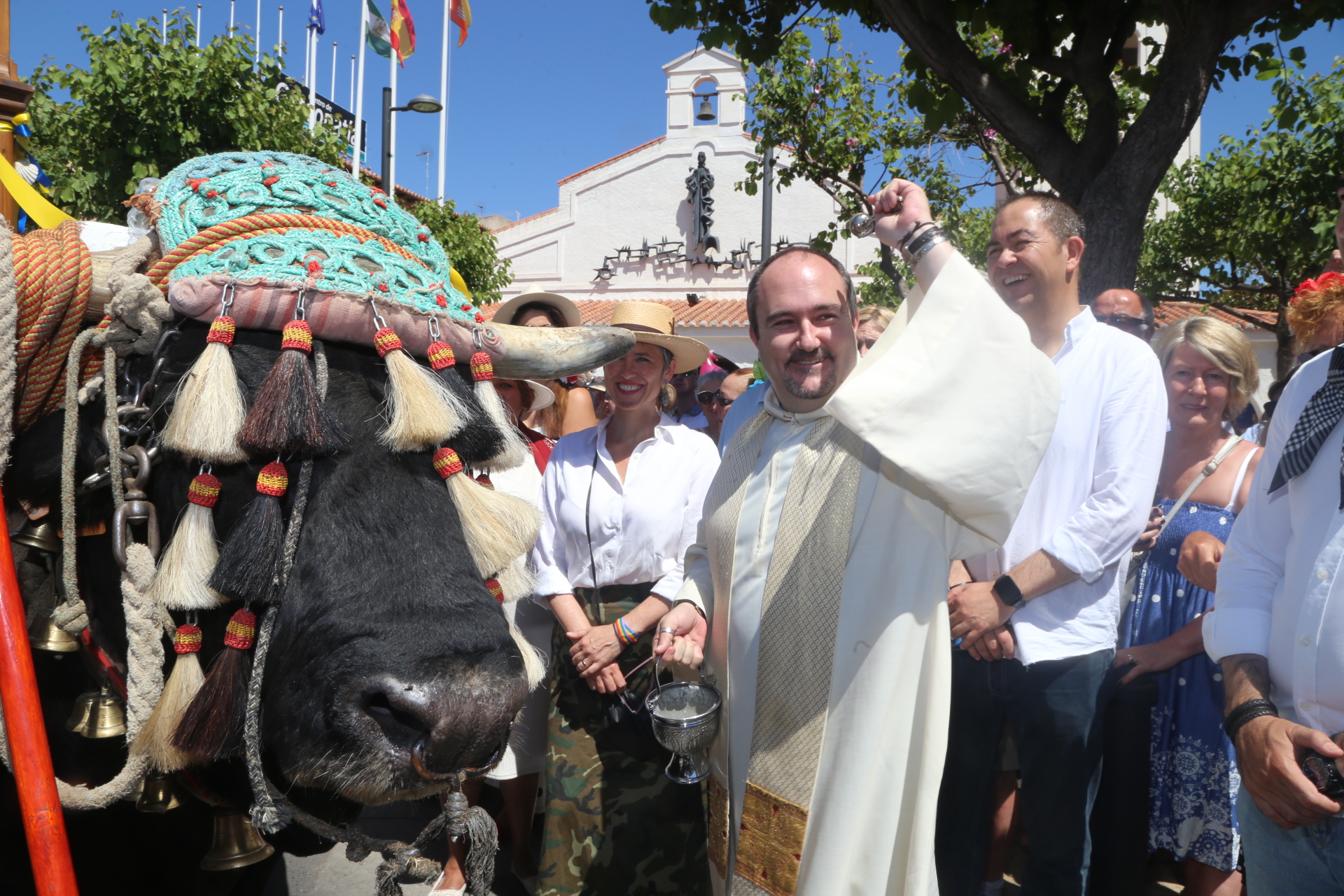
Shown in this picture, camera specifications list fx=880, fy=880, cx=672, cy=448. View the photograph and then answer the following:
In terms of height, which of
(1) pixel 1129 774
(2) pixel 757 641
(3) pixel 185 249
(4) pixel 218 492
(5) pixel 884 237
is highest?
(5) pixel 884 237

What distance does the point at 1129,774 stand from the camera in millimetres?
3121

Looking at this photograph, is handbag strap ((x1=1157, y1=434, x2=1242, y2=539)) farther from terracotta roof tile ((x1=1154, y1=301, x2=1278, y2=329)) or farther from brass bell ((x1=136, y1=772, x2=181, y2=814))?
terracotta roof tile ((x1=1154, y1=301, x2=1278, y2=329))

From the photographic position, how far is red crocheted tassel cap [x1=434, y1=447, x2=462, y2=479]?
72.9 inches

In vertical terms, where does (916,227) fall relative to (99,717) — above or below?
above

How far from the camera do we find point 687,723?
2.43 metres

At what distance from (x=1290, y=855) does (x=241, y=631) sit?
7.37 feet

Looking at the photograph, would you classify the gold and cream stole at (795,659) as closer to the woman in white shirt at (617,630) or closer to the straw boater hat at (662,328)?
the woman in white shirt at (617,630)

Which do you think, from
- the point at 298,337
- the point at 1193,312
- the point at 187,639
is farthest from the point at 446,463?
the point at 1193,312

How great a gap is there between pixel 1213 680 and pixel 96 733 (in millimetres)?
3528

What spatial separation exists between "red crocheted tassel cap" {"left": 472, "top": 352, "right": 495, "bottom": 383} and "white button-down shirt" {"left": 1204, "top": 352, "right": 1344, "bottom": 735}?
1864 millimetres

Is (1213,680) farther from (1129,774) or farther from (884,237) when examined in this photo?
(884,237)

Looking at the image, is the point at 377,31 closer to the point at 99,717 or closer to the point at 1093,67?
the point at 1093,67

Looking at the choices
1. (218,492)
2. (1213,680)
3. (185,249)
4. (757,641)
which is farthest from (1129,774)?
(185,249)

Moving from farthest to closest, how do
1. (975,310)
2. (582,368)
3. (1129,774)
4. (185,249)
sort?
(1129,774) < (582,368) < (975,310) < (185,249)
